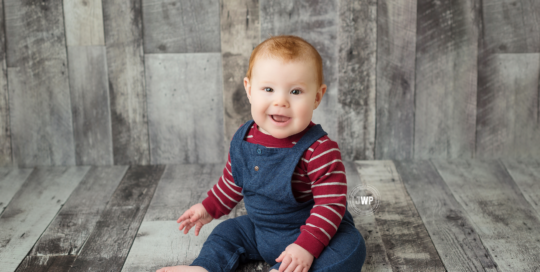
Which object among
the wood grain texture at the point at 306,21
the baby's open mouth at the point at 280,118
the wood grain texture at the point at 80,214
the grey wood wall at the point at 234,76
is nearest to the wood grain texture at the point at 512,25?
the grey wood wall at the point at 234,76

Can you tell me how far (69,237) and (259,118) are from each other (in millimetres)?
611

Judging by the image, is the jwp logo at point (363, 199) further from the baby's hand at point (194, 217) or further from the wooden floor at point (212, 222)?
the baby's hand at point (194, 217)

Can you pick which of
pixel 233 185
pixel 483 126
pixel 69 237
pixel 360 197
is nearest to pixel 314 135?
pixel 233 185

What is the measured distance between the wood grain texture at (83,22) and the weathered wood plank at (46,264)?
31.9 inches

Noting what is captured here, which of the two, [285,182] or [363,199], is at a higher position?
[285,182]

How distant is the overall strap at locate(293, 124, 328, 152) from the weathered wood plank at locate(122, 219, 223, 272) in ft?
1.22

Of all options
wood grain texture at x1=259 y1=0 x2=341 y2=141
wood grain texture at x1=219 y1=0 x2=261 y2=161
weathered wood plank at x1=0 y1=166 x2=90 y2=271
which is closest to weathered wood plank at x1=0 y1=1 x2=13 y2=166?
weathered wood plank at x1=0 y1=166 x2=90 y2=271

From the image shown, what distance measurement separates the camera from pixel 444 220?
1.34 m

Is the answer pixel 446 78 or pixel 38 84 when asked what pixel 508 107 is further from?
pixel 38 84

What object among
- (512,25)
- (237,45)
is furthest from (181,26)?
(512,25)

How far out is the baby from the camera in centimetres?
99

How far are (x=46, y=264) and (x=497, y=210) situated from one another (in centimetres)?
117

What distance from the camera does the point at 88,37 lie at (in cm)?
170

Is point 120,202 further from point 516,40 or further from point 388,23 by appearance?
point 516,40
